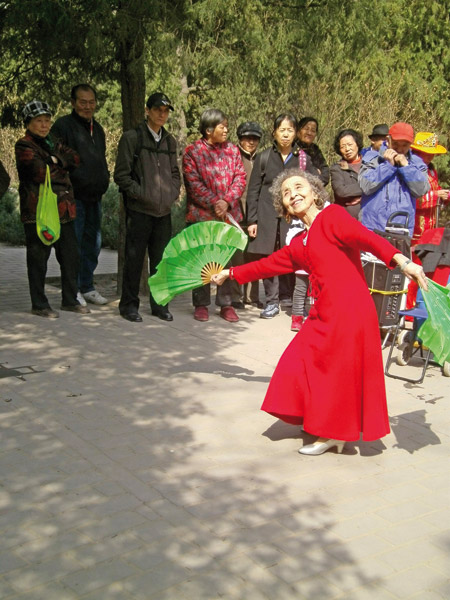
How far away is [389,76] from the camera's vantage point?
2633 cm

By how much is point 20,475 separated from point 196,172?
5.16 m

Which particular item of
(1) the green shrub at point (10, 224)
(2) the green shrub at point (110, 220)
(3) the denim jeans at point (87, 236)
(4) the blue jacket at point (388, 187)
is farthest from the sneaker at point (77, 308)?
(1) the green shrub at point (10, 224)

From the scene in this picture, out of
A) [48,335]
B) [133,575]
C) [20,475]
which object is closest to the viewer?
[133,575]

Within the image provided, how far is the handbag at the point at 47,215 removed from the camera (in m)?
8.72

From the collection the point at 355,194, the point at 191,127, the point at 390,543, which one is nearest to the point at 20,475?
the point at 390,543

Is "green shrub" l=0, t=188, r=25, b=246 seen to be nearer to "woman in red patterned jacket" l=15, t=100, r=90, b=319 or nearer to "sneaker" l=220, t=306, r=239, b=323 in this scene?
"woman in red patterned jacket" l=15, t=100, r=90, b=319

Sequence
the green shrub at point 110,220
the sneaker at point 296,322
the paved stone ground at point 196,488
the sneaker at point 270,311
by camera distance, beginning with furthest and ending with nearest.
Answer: the green shrub at point 110,220, the sneaker at point 270,311, the sneaker at point 296,322, the paved stone ground at point 196,488

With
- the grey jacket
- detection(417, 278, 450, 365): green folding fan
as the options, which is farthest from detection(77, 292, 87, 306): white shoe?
detection(417, 278, 450, 365): green folding fan

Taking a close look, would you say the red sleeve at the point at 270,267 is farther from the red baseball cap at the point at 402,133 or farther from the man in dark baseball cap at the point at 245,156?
the man in dark baseball cap at the point at 245,156

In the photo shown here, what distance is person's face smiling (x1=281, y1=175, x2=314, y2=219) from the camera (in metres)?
5.61

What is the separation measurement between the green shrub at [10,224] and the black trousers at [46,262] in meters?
6.63

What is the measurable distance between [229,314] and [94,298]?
169cm

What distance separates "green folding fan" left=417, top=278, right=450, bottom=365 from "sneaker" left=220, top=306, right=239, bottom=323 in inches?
155

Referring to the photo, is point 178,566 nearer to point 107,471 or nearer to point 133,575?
point 133,575
